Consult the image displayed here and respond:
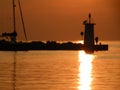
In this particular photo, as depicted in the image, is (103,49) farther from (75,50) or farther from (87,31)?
(87,31)

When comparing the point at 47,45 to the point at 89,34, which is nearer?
the point at 89,34

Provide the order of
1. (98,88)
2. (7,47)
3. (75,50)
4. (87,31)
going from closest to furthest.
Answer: (98,88)
(87,31)
(7,47)
(75,50)

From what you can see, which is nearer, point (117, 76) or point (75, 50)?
point (117, 76)

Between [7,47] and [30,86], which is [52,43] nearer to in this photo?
[7,47]

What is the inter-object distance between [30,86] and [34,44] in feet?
319

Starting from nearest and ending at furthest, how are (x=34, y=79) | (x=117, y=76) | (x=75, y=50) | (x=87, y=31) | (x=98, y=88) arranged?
(x=98, y=88)
(x=34, y=79)
(x=117, y=76)
(x=87, y=31)
(x=75, y=50)

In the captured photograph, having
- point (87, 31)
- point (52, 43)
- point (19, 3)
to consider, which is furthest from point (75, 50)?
point (87, 31)

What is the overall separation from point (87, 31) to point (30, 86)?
227ft

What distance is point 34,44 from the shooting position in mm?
133000

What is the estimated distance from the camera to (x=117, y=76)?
44.0 m

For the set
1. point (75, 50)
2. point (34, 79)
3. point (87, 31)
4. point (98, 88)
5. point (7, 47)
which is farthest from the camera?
point (75, 50)

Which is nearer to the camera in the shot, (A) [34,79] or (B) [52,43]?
(A) [34,79]

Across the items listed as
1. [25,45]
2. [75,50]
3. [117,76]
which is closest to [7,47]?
[25,45]

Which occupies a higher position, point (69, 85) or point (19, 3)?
point (19, 3)
